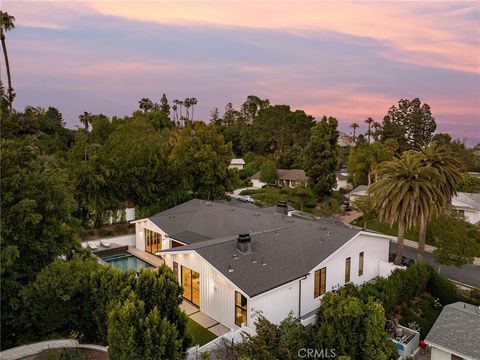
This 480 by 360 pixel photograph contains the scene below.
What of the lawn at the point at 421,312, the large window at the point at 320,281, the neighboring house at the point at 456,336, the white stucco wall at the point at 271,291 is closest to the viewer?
the neighboring house at the point at 456,336

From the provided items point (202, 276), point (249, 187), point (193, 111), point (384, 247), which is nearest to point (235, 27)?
point (202, 276)

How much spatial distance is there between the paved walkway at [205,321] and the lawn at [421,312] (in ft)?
36.4

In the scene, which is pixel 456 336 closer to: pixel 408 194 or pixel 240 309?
pixel 240 309

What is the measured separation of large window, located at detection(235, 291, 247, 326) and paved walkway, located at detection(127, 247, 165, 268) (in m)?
10.4

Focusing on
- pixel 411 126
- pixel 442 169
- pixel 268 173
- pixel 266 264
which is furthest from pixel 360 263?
pixel 411 126

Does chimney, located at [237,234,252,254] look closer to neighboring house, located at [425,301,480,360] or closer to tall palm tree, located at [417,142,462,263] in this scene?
neighboring house, located at [425,301,480,360]

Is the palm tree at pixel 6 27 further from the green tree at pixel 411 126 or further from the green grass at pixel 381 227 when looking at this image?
the green tree at pixel 411 126

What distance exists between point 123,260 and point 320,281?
1571cm

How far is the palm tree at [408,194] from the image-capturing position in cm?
2361

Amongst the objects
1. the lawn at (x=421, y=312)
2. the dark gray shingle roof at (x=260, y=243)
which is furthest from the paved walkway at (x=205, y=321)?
the lawn at (x=421, y=312)

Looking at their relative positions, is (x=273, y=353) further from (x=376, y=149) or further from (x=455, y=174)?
(x=376, y=149)

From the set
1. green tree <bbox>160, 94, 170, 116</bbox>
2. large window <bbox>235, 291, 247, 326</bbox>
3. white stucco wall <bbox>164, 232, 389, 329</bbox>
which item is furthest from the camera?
green tree <bbox>160, 94, 170, 116</bbox>

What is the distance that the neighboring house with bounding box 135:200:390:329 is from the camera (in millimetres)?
15914

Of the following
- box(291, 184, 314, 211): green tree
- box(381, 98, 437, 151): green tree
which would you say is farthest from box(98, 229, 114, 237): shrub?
box(381, 98, 437, 151): green tree
